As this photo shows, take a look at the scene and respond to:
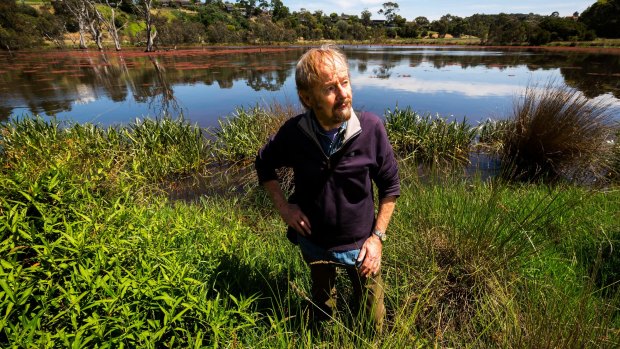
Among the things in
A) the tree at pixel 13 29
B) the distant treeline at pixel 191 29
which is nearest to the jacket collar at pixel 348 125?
the distant treeline at pixel 191 29

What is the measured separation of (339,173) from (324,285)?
2.55 feet

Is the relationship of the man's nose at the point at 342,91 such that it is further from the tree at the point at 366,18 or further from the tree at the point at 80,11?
the tree at the point at 366,18

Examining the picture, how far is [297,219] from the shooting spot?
1.63 m

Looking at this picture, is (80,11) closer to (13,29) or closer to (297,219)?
(13,29)

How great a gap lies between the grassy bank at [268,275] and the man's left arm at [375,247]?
10.3 inches

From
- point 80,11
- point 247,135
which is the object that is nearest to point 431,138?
point 247,135

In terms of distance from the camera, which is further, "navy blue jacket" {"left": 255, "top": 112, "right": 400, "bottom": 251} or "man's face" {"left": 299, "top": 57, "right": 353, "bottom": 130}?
"navy blue jacket" {"left": 255, "top": 112, "right": 400, "bottom": 251}

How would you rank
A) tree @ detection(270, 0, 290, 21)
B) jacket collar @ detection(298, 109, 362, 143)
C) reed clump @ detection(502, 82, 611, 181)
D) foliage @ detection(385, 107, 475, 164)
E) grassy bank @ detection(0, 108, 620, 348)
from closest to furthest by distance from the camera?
grassy bank @ detection(0, 108, 620, 348) → jacket collar @ detection(298, 109, 362, 143) → reed clump @ detection(502, 82, 611, 181) → foliage @ detection(385, 107, 475, 164) → tree @ detection(270, 0, 290, 21)

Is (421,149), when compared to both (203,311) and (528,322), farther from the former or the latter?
(203,311)

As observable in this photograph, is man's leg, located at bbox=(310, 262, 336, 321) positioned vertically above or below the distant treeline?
below

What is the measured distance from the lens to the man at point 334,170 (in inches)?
55.4

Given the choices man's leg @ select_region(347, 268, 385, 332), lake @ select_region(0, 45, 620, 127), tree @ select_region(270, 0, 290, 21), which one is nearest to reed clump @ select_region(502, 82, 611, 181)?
lake @ select_region(0, 45, 620, 127)

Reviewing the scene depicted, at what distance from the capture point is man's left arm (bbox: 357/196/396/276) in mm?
1578

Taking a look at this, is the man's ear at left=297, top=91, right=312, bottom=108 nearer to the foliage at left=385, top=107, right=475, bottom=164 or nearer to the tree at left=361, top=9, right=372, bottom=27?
the foliage at left=385, top=107, right=475, bottom=164
